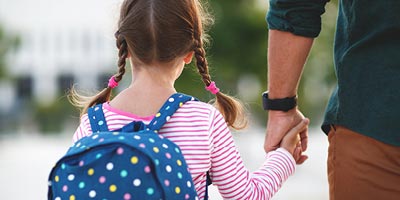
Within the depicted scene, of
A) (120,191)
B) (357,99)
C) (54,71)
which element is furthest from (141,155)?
(54,71)

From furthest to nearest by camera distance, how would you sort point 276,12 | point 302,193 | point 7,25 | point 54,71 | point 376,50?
point 54,71 < point 7,25 < point 302,193 < point 276,12 < point 376,50

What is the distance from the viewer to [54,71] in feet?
201

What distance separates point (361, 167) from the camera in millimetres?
2793

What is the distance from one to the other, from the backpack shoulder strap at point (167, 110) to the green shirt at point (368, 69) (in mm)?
516

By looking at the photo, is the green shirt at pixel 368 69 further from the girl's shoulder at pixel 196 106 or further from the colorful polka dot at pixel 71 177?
the colorful polka dot at pixel 71 177

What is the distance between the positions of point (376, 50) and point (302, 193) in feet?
34.7

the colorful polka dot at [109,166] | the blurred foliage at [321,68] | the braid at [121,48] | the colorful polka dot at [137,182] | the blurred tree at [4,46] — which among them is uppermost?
the braid at [121,48]

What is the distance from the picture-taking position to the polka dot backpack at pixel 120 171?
94.0 inches

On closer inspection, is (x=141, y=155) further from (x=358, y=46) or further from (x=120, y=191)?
(x=358, y=46)

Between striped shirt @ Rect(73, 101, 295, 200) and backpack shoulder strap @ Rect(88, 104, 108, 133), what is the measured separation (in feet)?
0.05

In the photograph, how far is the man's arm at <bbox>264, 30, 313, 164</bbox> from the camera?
10.3 feet

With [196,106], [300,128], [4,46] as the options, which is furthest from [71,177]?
[4,46]

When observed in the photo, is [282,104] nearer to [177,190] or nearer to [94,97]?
[94,97]

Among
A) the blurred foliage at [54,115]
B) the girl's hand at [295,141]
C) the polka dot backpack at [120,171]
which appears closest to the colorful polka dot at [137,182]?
the polka dot backpack at [120,171]
